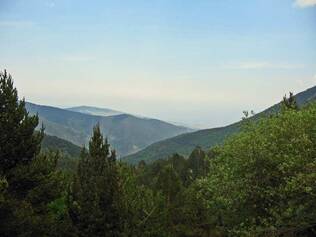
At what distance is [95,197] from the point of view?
1163 inches

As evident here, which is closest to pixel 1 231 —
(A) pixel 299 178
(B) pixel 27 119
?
(B) pixel 27 119

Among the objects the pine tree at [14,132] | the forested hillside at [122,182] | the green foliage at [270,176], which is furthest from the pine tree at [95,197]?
the green foliage at [270,176]

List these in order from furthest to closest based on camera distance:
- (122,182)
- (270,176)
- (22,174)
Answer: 1. (122,182)
2. (270,176)
3. (22,174)

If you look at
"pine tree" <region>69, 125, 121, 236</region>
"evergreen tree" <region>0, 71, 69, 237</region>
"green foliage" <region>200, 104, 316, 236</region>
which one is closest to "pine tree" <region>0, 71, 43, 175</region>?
"evergreen tree" <region>0, 71, 69, 237</region>

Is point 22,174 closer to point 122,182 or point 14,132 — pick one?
point 14,132

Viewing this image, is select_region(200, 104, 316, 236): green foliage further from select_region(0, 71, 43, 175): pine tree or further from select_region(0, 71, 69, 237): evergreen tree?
select_region(0, 71, 43, 175): pine tree

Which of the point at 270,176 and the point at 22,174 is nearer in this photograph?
the point at 22,174

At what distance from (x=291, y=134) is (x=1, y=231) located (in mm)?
17096

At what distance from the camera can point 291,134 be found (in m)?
28.3

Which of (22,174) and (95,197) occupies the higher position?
(22,174)

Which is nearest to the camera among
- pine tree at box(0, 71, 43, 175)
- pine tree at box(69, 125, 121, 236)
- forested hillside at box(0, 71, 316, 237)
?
forested hillside at box(0, 71, 316, 237)

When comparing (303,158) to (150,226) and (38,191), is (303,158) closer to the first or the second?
(38,191)

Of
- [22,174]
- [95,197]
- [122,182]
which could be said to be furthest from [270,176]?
[22,174]

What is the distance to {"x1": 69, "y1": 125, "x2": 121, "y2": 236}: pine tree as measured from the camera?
29656 mm
